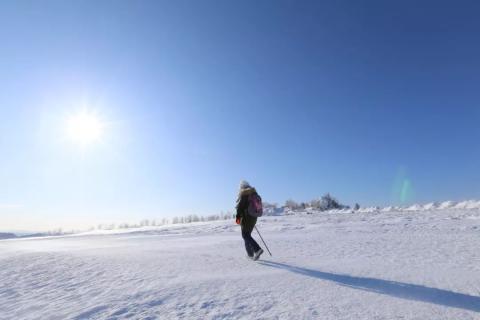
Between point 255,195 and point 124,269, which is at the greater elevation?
point 255,195

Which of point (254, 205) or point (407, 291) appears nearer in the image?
point (407, 291)

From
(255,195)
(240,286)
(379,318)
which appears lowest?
(379,318)

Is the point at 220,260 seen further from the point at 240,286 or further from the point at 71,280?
the point at 71,280

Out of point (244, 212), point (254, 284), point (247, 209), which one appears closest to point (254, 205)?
point (247, 209)

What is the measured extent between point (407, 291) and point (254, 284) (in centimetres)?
242

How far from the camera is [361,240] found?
10.3 m

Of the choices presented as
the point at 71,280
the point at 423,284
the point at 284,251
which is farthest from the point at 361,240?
the point at 71,280

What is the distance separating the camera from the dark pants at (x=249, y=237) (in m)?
7.72

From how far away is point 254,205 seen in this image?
8055mm

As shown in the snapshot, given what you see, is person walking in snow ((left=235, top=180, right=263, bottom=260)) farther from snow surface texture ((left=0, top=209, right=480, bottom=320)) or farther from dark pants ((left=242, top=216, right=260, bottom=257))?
snow surface texture ((left=0, top=209, right=480, bottom=320))

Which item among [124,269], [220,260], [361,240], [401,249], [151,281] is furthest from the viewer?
[361,240]

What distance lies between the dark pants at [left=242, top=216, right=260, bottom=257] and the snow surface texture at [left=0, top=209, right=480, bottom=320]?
0.95 feet

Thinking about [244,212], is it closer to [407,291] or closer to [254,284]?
[254,284]

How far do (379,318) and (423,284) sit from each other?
189 centimetres
